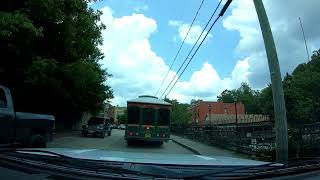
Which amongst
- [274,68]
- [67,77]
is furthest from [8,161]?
[67,77]

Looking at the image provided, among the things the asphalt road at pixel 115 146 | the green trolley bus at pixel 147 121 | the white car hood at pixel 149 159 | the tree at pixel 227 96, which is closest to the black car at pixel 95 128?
the asphalt road at pixel 115 146

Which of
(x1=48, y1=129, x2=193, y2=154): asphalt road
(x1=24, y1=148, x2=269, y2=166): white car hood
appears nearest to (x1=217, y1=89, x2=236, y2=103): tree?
(x1=48, y1=129, x2=193, y2=154): asphalt road

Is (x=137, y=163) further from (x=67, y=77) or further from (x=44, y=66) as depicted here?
(x=67, y=77)

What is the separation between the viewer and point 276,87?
16.1 m

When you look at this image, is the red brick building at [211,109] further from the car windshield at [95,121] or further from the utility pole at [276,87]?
the utility pole at [276,87]

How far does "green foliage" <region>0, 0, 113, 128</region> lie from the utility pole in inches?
296

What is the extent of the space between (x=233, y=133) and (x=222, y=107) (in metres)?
121

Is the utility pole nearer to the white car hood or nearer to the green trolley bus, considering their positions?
the white car hood

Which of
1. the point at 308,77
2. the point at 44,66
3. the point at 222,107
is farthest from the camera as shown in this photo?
the point at 222,107

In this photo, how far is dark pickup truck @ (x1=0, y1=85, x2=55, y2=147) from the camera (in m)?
15.1

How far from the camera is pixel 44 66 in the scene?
21.8 meters

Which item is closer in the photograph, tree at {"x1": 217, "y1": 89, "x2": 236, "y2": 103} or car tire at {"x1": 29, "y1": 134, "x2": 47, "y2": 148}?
car tire at {"x1": 29, "y1": 134, "x2": 47, "y2": 148}

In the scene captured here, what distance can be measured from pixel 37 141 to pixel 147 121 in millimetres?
17312

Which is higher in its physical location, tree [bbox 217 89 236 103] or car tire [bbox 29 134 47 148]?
tree [bbox 217 89 236 103]
